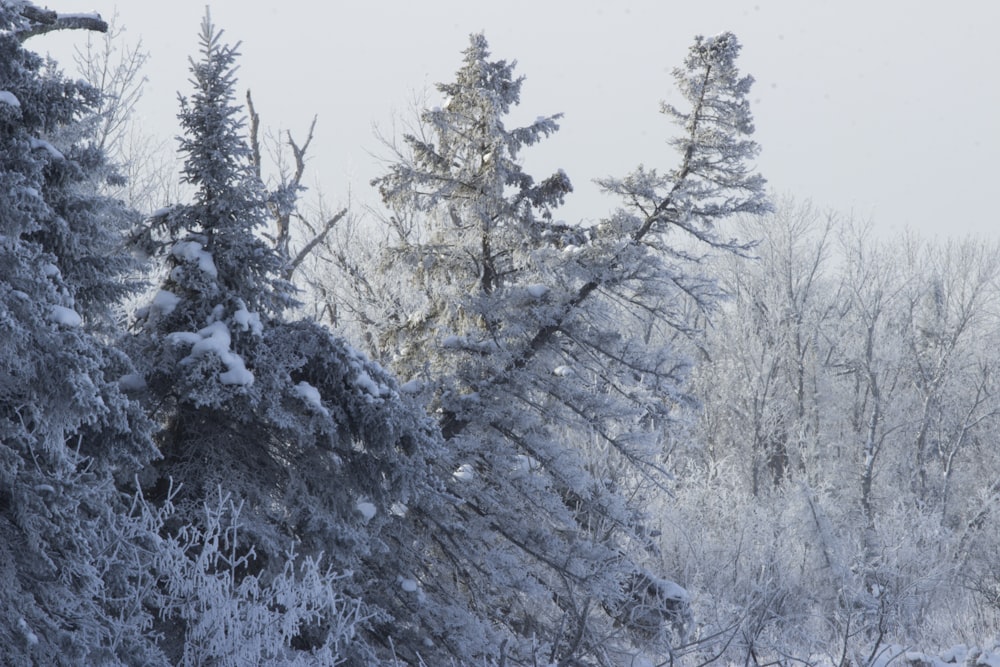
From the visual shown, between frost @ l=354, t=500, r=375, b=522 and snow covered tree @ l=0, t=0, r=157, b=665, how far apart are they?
2607 mm

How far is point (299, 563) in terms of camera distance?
29.2 feet

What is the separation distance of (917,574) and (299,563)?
59.0ft

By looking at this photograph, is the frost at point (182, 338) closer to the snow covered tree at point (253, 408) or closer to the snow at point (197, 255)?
the snow covered tree at point (253, 408)

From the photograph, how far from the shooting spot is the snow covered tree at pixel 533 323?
12258 mm

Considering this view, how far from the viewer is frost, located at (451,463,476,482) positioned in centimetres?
1210

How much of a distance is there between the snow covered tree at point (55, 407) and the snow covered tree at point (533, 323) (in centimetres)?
503

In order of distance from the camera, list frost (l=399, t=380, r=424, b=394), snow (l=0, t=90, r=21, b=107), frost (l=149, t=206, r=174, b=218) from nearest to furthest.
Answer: snow (l=0, t=90, r=21, b=107) → frost (l=149, t=206, r=174, b=218) → frost (l=399, t=380, r=424, b=394)

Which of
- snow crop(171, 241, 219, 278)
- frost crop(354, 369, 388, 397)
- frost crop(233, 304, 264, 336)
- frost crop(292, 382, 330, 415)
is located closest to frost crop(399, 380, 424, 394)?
frost crop(354, 369, 388, 397)

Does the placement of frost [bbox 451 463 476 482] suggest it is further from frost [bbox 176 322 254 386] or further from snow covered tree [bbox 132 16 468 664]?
frost [bbox 176 322 254 386]

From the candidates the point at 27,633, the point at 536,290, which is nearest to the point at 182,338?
the point at 27,633

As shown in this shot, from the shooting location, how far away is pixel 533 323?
1254 centimetres

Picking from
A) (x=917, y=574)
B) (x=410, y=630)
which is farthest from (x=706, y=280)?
(x=917, y=574)

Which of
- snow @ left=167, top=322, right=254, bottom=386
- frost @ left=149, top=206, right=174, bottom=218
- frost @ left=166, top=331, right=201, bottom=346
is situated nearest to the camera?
snow @ left=167, top=322, right=254, bottom=386

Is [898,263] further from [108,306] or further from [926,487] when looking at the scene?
[108,306]
